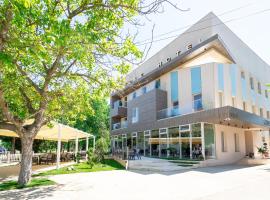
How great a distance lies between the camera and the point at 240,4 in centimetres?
1280

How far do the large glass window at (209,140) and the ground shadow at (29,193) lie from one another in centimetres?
1322

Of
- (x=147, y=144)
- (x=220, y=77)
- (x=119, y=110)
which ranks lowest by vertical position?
(x=147, y=144)

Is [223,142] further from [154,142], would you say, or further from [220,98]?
[154,142]

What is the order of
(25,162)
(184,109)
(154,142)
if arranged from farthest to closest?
(154,142), (184,109), (25,162)

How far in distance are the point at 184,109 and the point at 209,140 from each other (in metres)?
3.47

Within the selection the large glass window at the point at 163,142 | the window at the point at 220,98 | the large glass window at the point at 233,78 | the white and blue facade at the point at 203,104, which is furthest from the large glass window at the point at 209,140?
the large glass window at the point at 233,78

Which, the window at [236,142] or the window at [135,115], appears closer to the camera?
the window at [236,142]

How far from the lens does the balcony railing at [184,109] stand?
21.3 meters

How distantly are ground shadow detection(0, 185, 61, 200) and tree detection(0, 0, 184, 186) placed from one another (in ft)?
3.54

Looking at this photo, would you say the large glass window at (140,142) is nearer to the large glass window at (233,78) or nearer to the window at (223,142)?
the window at (223,142)

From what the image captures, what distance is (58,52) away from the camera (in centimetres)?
825

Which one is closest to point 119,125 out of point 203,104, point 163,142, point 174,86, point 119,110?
point 119,110

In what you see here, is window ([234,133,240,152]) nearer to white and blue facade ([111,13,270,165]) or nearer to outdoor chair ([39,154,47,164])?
white and blue facade ([111,13,270,165])

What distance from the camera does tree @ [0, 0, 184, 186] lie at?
247 inches
